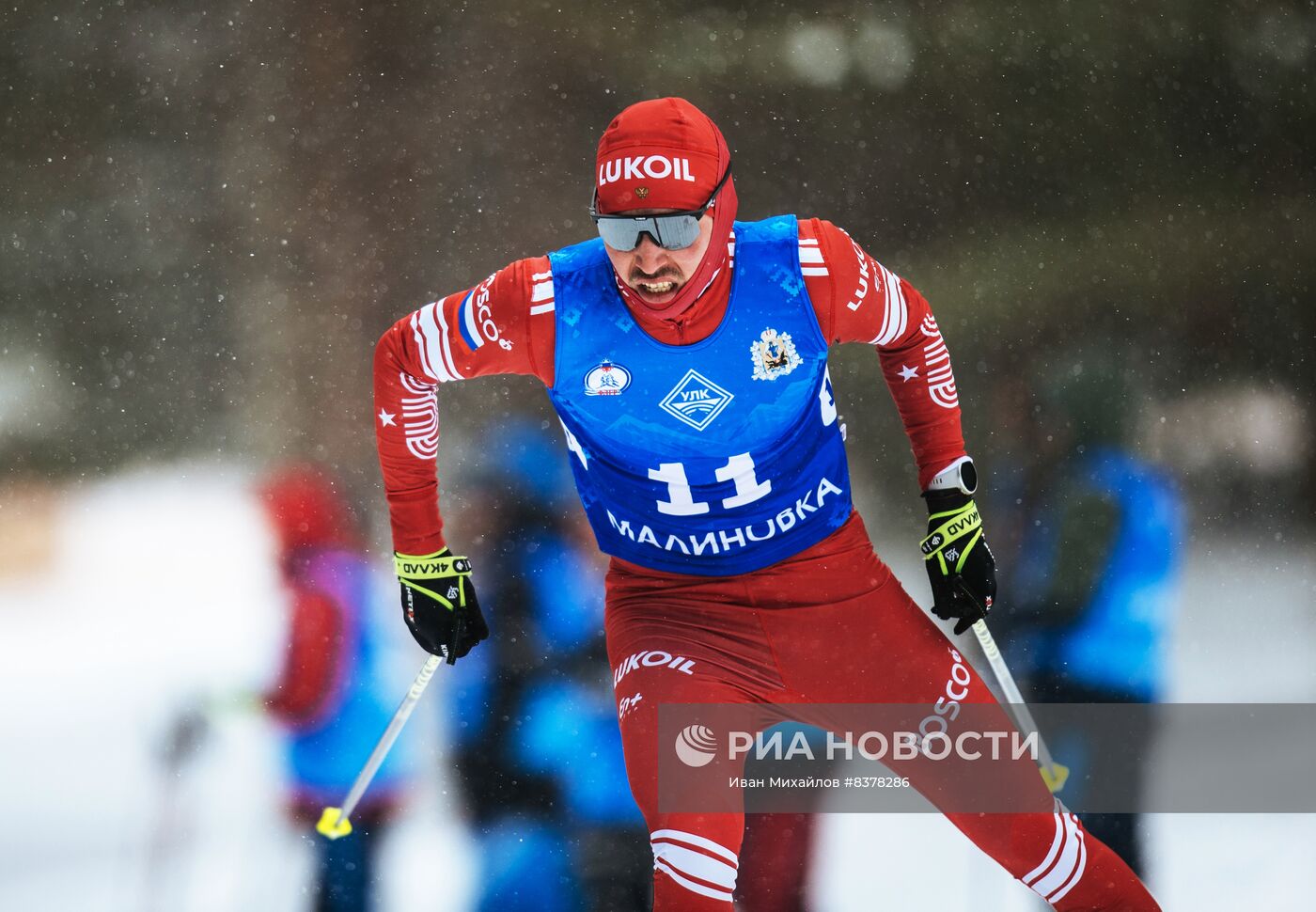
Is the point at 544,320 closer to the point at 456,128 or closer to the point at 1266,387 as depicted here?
the point at 456,128

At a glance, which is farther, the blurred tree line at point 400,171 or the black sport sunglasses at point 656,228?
the blurred tree line at point 400,171

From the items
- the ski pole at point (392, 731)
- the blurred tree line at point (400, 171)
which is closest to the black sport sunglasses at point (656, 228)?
the ski pole at point (392, 731)

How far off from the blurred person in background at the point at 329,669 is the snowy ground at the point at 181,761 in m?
0.06

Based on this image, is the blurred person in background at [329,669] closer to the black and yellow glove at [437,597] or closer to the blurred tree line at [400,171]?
the blurred tree line at [400,171]

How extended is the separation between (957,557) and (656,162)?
3.98 ft

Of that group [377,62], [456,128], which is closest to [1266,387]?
[456,128]

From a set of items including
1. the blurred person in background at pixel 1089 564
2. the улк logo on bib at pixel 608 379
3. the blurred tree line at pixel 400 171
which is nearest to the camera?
the улк logo on bib at pixel 608 379

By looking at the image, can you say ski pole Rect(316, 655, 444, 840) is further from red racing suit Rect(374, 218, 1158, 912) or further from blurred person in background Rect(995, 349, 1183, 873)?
blurred person in background Rect(995, 349, 1183, 873)

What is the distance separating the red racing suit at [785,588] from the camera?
2668 mm

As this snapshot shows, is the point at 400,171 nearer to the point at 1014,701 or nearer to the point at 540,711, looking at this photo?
the point at 540,711

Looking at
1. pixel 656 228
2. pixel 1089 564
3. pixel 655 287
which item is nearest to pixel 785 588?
pixel 655 287

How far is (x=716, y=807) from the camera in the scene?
247 cm

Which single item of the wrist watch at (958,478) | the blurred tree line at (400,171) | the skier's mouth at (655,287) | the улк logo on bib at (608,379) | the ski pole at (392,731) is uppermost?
the blurred tree line at (400,171)

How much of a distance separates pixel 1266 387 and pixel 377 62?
11.2ft
